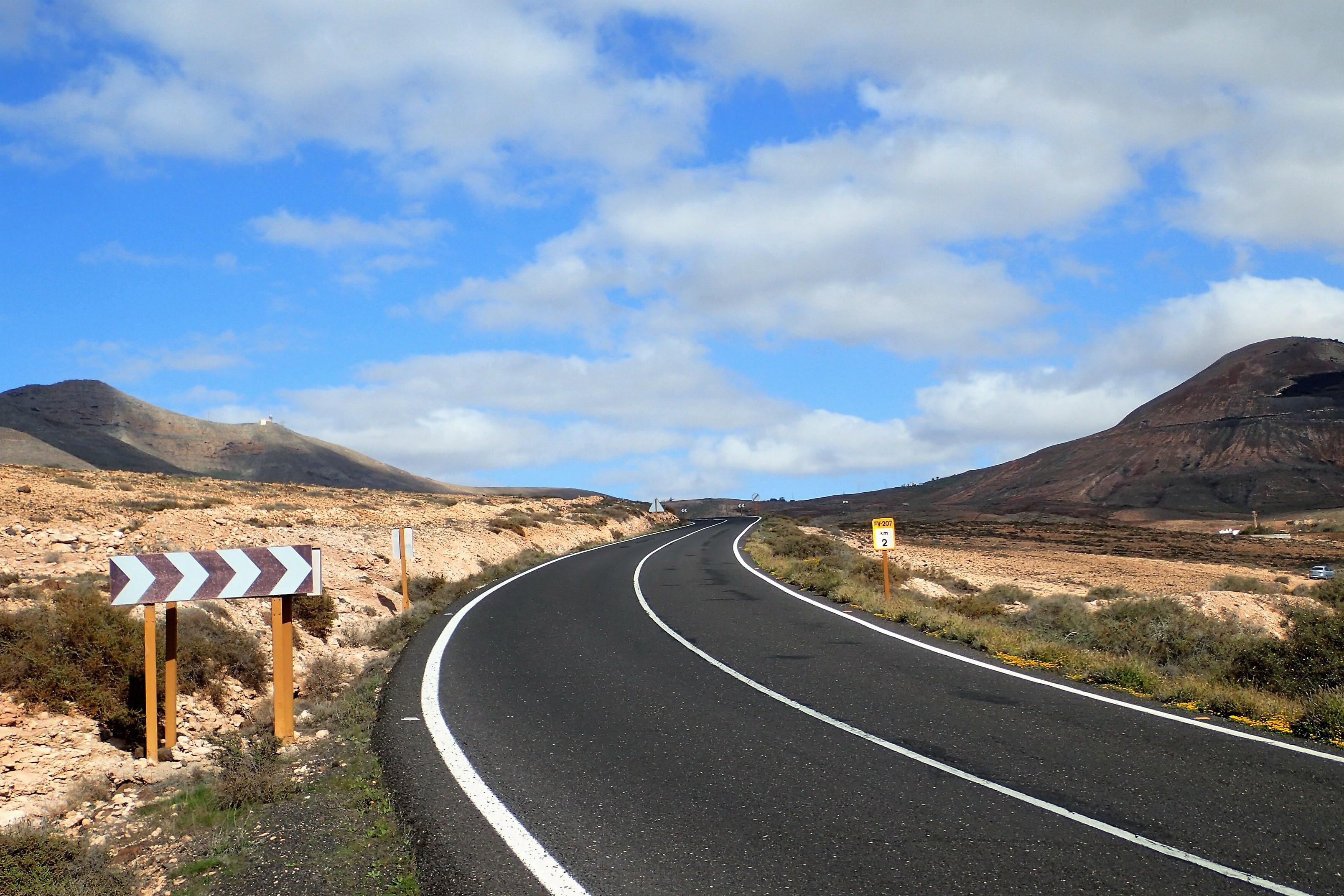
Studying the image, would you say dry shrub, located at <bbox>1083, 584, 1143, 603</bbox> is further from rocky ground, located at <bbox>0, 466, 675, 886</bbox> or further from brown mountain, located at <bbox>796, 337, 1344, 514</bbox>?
brown mountain, located at <bbox>796, 337, 1344, 514</bbox>

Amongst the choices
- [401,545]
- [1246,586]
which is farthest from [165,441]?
[1246,586]

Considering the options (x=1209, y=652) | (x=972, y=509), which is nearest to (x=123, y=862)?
(x=1209, y=652)

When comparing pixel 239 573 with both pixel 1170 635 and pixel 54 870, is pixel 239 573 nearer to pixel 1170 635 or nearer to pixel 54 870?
pixel 54 870

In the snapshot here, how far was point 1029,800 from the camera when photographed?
19.7ft

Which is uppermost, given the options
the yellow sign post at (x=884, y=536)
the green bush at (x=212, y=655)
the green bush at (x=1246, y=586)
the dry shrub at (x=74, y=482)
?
the dry shrub at (x=74, y=482)

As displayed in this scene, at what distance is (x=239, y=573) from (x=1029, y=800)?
671 centimetres

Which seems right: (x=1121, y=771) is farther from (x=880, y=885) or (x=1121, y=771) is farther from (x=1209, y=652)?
(x=1209, y=652)

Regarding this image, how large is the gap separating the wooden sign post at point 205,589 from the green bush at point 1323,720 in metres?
8.95

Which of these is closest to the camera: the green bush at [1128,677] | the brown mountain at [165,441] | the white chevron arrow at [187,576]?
the white chevron arrow at [187,576]

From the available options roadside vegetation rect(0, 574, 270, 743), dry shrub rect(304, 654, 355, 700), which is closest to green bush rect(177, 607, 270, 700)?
roadside vegetation rect(0, 574, 270, 743)

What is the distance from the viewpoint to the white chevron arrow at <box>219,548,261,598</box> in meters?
7.84

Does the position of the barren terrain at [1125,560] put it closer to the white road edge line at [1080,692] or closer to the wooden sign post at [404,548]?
the white road edge line at [1080,692]

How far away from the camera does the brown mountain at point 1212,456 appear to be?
113 meters

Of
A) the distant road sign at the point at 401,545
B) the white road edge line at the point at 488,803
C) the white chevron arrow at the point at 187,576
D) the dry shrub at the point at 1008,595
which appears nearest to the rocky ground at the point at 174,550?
the distant road sign at the point at 401,545
